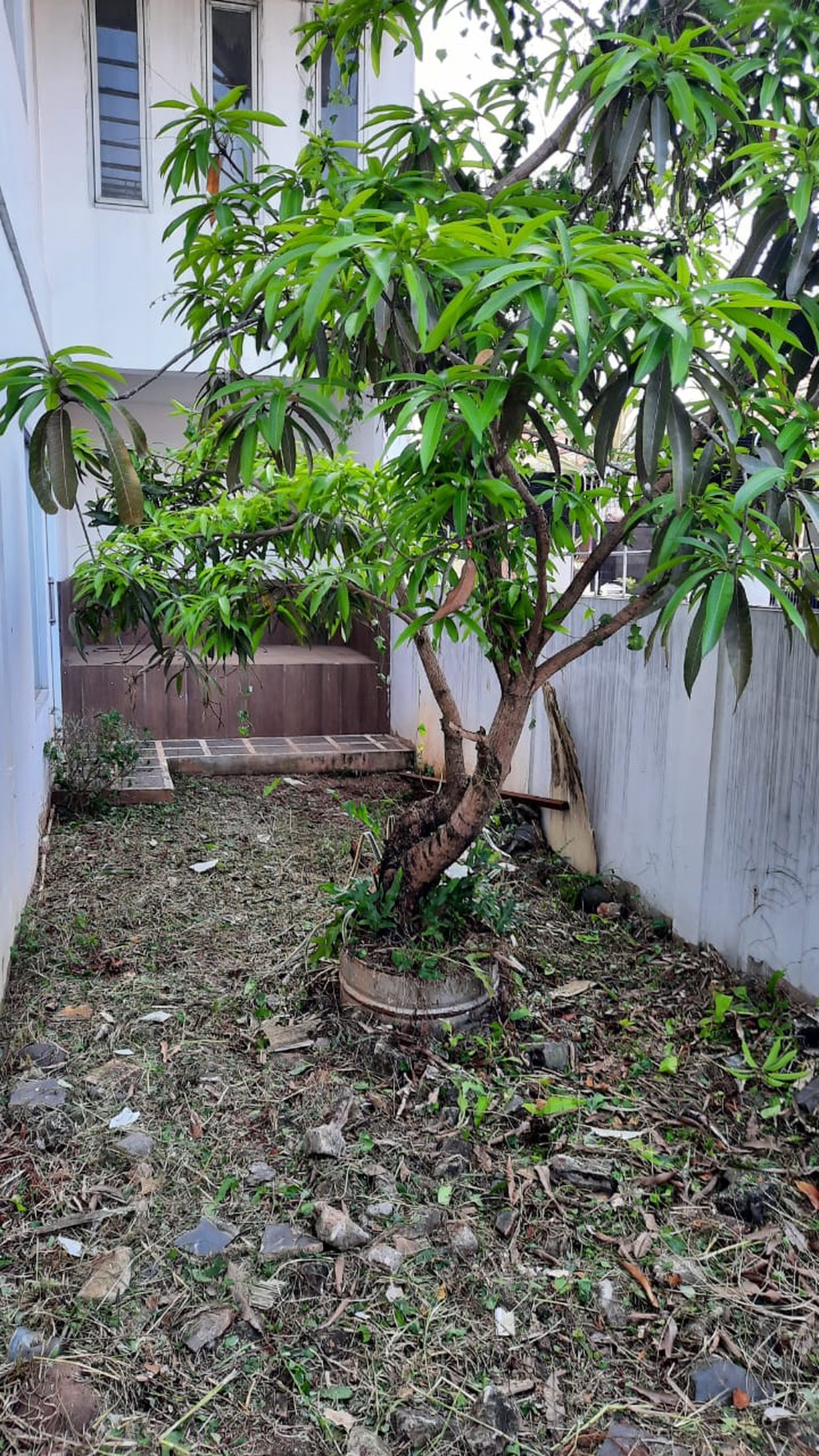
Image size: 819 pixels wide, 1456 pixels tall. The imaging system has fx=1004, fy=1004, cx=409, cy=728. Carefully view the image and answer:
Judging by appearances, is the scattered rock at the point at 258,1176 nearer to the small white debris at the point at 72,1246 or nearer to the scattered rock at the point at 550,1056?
the small white debris at the point at 72,1246

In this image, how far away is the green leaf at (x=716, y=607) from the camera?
185 cm

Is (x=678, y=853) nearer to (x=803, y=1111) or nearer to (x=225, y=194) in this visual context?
(x=803, y=1111)

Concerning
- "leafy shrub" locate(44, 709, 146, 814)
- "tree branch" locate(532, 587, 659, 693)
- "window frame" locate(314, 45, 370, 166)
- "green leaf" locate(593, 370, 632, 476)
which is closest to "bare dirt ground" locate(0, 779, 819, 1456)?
"tree branch" locate(532, 587, 659, 693)

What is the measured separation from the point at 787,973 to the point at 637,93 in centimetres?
235

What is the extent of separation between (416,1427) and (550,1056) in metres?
1.22

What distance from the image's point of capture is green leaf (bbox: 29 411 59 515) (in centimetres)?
186

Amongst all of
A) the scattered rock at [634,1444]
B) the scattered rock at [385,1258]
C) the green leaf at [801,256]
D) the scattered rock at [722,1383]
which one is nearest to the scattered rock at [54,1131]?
the scattered rock at [385,1258]

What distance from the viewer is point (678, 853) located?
11.8ft

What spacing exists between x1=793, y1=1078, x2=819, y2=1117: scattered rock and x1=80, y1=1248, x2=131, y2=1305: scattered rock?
64.7 inches

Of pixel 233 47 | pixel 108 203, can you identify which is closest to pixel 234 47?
pixel 233 47

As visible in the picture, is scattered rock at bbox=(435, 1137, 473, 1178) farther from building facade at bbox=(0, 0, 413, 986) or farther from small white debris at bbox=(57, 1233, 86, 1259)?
building facade at bbox=(0, 0, 413, 986)

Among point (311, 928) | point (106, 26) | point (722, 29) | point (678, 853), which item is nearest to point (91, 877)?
point (311, 928)

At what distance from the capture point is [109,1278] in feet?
6.44

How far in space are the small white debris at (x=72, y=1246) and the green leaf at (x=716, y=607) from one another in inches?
67.8
